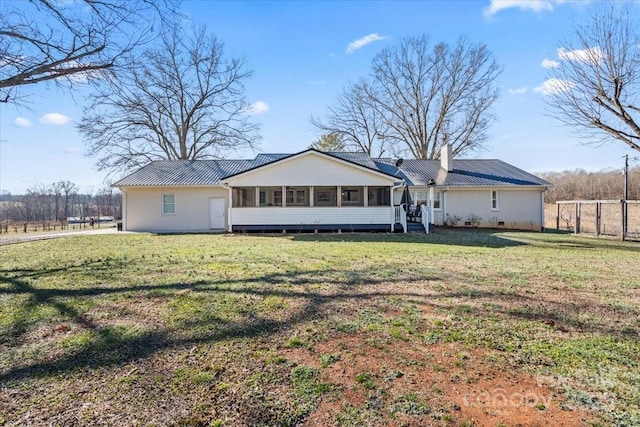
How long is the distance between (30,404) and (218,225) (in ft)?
57.3

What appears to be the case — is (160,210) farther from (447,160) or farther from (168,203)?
(447,160)

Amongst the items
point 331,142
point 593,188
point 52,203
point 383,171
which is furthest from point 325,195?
point 52,203

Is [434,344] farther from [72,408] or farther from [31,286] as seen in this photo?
[31,286]

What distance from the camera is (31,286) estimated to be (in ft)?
20.4

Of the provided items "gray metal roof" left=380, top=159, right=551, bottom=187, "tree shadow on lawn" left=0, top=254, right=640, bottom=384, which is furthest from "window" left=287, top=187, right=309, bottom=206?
"tree shadow on lawn" left=0, top=254, right=640, bottom=384

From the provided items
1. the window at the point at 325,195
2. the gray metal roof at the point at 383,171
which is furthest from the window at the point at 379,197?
the window at the point at 325,195

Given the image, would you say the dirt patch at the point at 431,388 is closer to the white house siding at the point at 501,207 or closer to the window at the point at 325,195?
the window at the point at 325,195

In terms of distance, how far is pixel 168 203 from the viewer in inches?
781

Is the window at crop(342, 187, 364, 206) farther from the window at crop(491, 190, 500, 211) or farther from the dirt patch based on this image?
the dirt patch

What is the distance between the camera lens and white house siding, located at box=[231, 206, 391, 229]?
17047 mm

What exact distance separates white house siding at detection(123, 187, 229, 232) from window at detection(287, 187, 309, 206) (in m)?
3.54

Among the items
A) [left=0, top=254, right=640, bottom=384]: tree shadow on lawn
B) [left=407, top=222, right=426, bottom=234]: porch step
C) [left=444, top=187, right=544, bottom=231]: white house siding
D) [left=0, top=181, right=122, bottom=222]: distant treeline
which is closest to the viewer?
[left=0, top=254, right=640, bottom=384]: tree shadow on lawn

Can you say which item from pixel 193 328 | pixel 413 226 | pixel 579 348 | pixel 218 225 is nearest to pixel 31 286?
pixel 193 328

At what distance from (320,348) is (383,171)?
16114 millimetres
